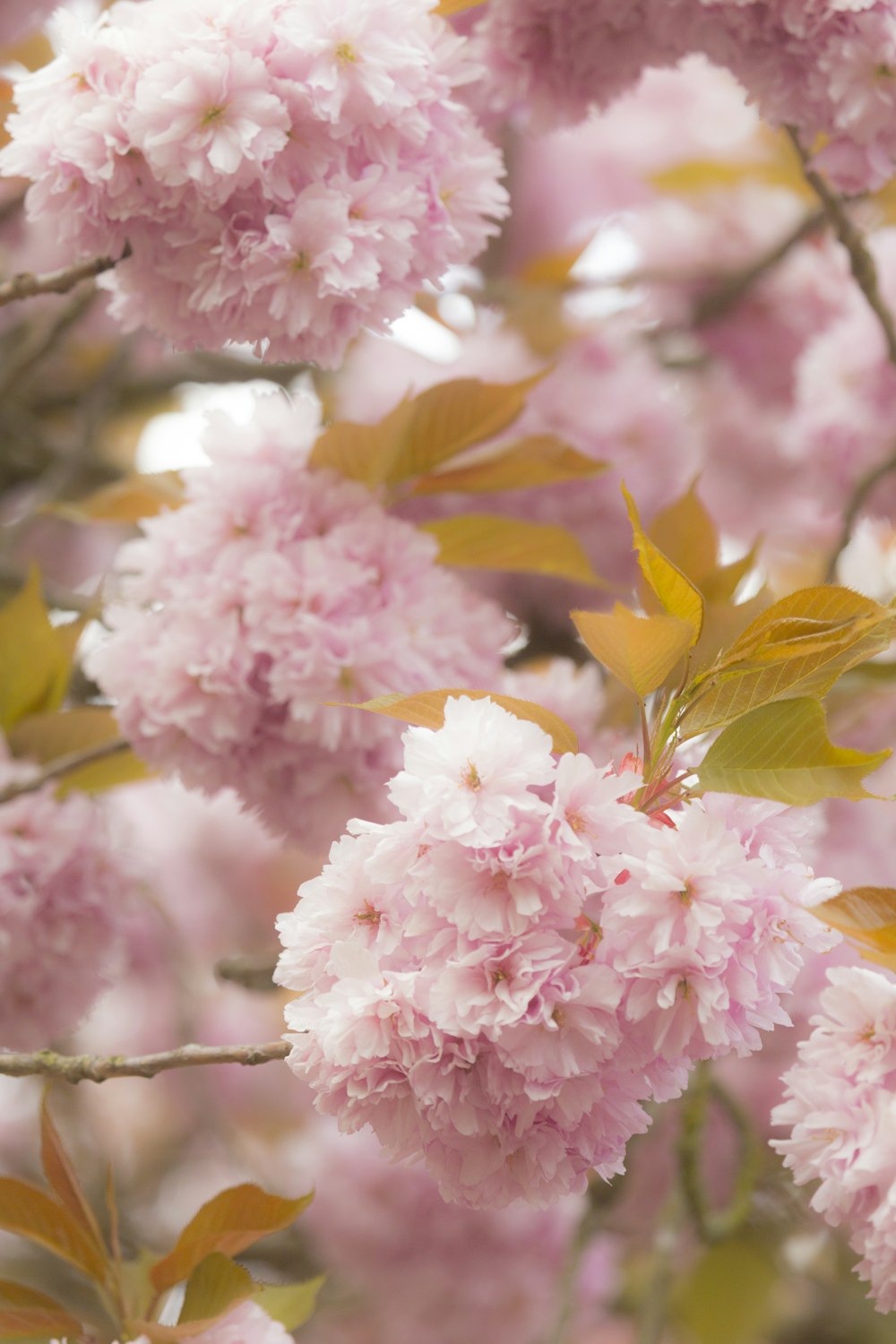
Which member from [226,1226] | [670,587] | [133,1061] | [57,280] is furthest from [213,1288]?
[57,280]

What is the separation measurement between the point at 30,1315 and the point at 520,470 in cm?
57

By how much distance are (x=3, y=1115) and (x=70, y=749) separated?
1.29 m

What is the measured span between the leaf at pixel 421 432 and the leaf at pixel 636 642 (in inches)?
12.1

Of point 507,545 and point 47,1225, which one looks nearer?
point 47,1225

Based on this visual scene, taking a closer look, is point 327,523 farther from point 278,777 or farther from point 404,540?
point 278,777

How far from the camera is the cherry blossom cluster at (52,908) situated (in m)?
0.89

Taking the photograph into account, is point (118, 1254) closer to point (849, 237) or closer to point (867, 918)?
point (867, 918)

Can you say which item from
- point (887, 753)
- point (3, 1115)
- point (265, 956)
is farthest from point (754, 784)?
point (3, 1115)

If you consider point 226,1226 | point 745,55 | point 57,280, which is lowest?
point 226,1226

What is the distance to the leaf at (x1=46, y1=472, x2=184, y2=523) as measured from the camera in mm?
939

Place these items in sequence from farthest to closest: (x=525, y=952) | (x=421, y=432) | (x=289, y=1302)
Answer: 1. (x=421, y=432)
2. (x=289, y=1302)
3. (x=525, y=952)

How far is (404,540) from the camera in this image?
82 centimetres

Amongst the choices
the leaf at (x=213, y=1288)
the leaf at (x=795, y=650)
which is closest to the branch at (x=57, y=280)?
the leaf at (x=795, y=650)

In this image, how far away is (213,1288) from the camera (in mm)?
661
